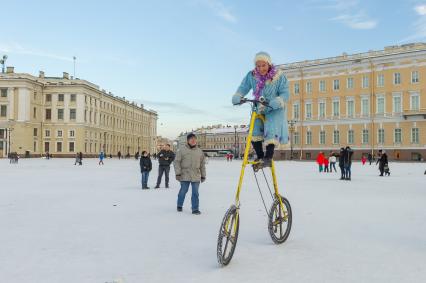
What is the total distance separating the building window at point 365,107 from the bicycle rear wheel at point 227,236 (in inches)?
Answer: 2208

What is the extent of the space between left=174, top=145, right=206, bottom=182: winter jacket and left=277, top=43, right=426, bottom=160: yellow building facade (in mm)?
45467

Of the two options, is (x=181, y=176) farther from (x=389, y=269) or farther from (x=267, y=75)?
(x=389, y=269)

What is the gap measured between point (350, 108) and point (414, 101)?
8.42 meters

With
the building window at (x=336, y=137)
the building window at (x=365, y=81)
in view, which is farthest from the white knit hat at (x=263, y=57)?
the building window at (x=336, y=137)

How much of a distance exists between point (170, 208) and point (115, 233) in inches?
123

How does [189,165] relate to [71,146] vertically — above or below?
below

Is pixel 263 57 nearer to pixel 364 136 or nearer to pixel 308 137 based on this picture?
pixel 364 136

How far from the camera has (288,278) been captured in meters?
3.80

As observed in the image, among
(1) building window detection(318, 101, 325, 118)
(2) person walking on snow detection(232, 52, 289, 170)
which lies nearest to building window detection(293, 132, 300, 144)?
(1) building window detection(318, 101, 325, 118)

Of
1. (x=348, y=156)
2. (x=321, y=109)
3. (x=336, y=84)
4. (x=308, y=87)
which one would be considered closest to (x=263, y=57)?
(x=348, y=156)

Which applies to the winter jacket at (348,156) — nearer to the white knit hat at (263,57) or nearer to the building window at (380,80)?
the white knit hat at (263,57)

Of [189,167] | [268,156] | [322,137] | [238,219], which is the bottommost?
[238,219]

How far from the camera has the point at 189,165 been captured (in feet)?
28.5

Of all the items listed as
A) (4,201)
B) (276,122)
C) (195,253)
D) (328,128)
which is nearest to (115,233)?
(195,253)
